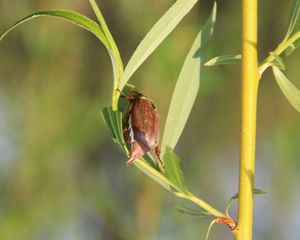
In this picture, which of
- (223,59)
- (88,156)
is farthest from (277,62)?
(88,156)

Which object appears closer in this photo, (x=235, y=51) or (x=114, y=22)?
(x=235, y=51)

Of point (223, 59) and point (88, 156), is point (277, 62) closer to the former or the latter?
point (223, 59)

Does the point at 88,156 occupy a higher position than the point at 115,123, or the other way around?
the point at 88,156

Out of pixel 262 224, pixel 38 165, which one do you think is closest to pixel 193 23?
pixel 38 165

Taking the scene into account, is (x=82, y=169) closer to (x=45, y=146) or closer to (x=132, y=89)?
(x=45, y=146)

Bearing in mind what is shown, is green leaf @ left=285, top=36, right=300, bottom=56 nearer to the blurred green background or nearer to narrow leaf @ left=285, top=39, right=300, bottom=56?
narrow leaf @ left=285, top=39, right=300, bottom=56
